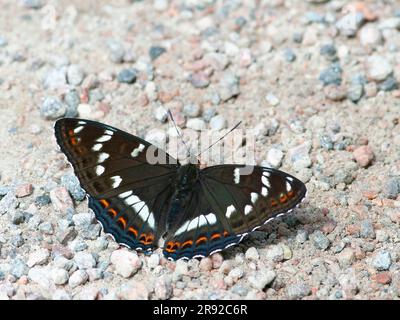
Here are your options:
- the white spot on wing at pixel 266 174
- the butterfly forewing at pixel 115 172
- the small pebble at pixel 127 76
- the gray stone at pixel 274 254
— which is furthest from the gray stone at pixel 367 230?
the small pebble at pixel 127 76

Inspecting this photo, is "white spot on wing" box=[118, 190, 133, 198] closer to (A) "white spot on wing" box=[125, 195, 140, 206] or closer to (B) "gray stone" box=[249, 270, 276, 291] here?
(A) "white spot on wing" box=[125, 195, 140, 206]

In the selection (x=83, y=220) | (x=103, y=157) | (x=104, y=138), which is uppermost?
(x=104, y=138)

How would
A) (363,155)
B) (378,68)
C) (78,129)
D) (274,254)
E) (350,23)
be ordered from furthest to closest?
(350,23)
(378,68)
(363,155)
(78,129)
(274,254)

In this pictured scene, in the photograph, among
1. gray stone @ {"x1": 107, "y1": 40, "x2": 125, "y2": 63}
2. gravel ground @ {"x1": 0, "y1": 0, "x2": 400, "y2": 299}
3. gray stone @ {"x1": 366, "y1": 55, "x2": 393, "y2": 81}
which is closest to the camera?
gravel ground @ {"x1": 0, "y1": 0, "x2": 400, "y2": 299}

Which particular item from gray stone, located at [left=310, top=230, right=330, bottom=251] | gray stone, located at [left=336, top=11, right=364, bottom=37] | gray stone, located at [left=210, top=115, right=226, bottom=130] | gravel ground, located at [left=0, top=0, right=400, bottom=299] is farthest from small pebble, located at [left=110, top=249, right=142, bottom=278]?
gray stone, located at [left=336, top=11, right=364, bottom=37]

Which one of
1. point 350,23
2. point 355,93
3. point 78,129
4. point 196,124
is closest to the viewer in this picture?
point 78,129

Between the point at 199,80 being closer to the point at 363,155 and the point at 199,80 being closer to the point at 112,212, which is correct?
the point at 363,155

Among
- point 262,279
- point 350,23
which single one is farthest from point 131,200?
point 350,23
